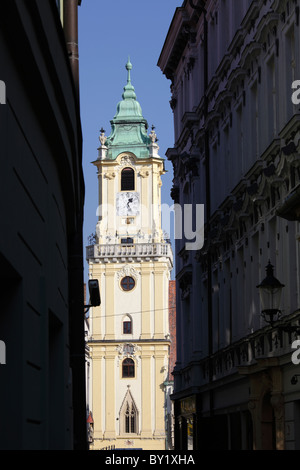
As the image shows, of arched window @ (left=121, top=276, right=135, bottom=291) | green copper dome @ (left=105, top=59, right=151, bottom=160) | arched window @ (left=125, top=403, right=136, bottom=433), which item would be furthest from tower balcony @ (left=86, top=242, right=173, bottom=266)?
arched window @ (left=125, top=403, right=136, bottom=433)

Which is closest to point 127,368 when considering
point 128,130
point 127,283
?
point 127,283

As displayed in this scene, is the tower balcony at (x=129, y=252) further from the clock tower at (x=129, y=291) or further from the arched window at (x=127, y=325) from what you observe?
the arched window at (x=127, y=325)

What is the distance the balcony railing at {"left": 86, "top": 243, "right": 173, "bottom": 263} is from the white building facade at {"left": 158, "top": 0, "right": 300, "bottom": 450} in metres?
66.8

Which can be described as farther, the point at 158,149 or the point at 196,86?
the point at 158,149

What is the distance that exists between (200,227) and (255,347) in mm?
9649

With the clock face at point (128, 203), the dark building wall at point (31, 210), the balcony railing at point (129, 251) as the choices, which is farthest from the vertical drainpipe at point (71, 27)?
the clock face at point (128, 203)

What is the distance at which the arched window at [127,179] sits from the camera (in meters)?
110

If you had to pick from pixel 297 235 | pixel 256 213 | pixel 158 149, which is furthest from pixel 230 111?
pixel 158 149

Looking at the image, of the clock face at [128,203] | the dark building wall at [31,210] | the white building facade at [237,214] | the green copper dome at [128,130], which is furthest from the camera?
the green copper dome at [128,130]

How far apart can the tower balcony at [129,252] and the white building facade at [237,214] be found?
6684 centimetres

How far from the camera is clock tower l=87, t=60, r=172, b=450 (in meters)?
101
